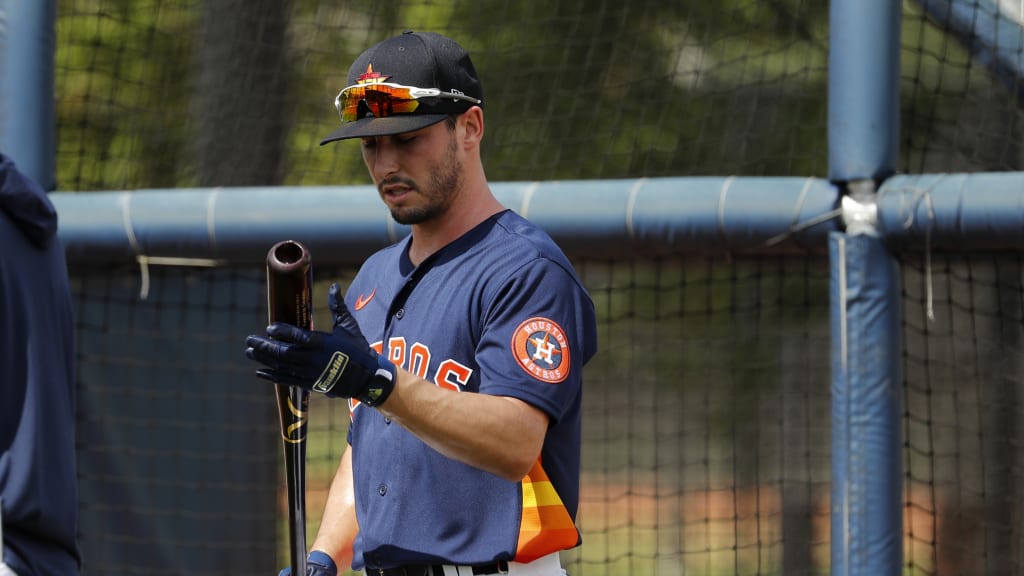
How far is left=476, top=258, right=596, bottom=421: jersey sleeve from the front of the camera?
85.0 inches

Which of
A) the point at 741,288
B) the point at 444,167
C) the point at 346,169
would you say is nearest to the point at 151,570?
the point at 346,169

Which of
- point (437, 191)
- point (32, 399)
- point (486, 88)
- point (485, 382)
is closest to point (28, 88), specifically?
point (32, 399)

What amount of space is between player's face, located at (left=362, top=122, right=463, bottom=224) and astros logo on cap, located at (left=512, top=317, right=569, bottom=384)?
33 centimetres

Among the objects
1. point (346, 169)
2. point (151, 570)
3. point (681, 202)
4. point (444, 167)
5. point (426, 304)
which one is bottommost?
point (151, 570)

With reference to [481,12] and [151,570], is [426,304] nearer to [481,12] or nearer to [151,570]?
[151,570]

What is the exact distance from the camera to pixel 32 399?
2.81m

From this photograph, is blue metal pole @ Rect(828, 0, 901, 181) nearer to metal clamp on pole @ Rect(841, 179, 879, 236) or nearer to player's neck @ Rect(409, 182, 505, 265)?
metal clamp on pole @ Rect(841, 179, 879, 236)

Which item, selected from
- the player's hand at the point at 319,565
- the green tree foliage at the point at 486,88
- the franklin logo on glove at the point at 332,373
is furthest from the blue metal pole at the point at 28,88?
the franklin logo on glove at the point at 332,373

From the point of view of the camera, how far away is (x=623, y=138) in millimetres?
6887

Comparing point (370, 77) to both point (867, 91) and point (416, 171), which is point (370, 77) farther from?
point (867, 91)

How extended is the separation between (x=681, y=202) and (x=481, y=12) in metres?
2.92

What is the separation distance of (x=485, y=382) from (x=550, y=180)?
3.61m

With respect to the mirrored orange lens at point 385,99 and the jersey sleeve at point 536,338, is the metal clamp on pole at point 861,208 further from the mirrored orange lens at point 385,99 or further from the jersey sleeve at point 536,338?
the mirrored orange lens at point 385,99

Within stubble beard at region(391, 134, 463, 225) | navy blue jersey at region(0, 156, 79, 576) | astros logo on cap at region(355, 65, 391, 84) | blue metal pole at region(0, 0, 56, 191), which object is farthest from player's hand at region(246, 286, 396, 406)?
blue metal pole at region(0, 0, 56, 191)
